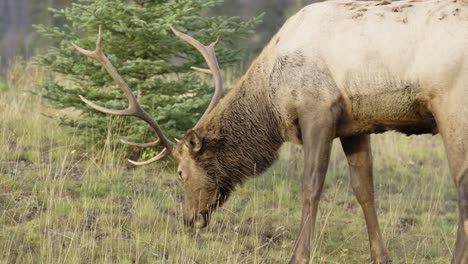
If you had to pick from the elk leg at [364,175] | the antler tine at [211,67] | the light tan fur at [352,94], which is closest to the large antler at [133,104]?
the antler tine at [211,67]

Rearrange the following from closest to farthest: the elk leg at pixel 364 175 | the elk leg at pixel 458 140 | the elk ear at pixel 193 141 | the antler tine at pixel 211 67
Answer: the elk leg at pixel 458 140
the elk ear at pixel 193 141
the elk leg at pixel 364 175
the antler tine at pixel 211 67

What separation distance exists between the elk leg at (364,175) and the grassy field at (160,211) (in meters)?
0.24

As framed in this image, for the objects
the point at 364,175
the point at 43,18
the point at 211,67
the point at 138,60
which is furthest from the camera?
the point at 43,18

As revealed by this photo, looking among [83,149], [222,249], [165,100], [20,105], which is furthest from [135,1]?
[222,249]

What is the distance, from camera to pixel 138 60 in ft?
25.5

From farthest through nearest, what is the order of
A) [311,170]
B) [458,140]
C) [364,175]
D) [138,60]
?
[138,60]
[364,175]
[311,170]
[458,140]

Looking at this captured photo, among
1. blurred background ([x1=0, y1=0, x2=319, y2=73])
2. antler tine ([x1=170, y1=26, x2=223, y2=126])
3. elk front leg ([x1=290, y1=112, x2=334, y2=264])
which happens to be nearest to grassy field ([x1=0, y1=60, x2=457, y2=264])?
elk front leg ([x1=290, y1=112, x2=334, y2=264])

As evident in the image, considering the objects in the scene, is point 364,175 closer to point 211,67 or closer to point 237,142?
point 237,142

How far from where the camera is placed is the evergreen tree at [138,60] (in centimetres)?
783

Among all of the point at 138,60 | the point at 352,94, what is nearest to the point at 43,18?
the point at 138,60

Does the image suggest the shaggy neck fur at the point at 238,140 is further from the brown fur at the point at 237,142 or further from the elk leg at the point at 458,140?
the elk leg at the point at 458,140

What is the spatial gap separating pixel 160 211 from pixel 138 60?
166cm

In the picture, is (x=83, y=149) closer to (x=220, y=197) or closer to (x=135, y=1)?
(x=135, y=1)

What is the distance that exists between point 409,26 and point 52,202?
316cm
